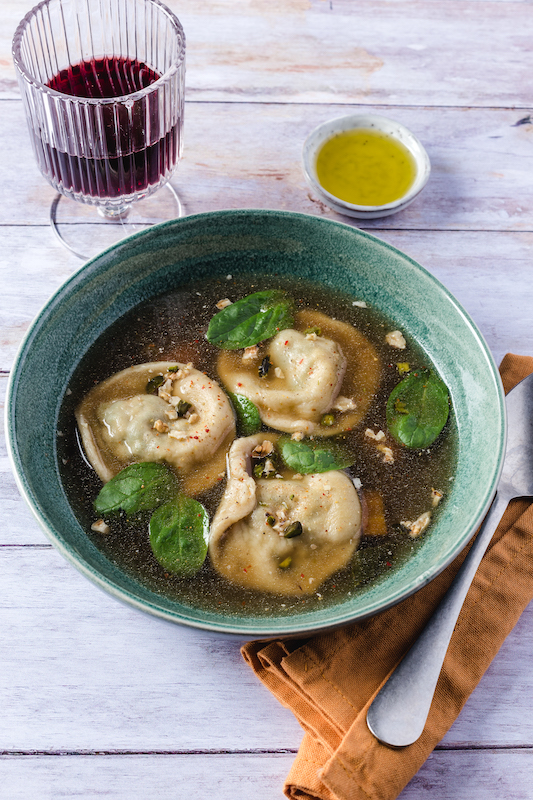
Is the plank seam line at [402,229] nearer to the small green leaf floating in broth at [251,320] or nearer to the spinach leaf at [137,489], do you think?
the small green leaf floating in broth at [251,320]

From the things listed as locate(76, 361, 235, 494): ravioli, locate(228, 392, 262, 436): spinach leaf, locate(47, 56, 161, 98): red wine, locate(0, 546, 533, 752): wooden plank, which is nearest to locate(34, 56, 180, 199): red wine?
locate(47, 56, 161, 98): red wine

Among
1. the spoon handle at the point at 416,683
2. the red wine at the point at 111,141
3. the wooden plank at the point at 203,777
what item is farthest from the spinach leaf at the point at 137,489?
the red wine at the point at 111,141

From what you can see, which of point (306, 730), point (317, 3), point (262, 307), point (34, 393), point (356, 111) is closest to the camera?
point (306, 730)

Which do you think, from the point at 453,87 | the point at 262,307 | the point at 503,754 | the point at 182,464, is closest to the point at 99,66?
the point at 262,307

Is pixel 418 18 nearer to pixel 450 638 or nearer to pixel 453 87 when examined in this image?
pixel 453 87

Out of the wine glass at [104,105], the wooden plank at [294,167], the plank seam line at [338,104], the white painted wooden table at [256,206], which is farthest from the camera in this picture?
the plank seam line at [338,104]

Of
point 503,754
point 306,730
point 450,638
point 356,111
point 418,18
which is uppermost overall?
point 418,18

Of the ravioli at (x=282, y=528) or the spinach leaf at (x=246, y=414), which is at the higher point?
the spinach leaf at (x=246, y=414)
